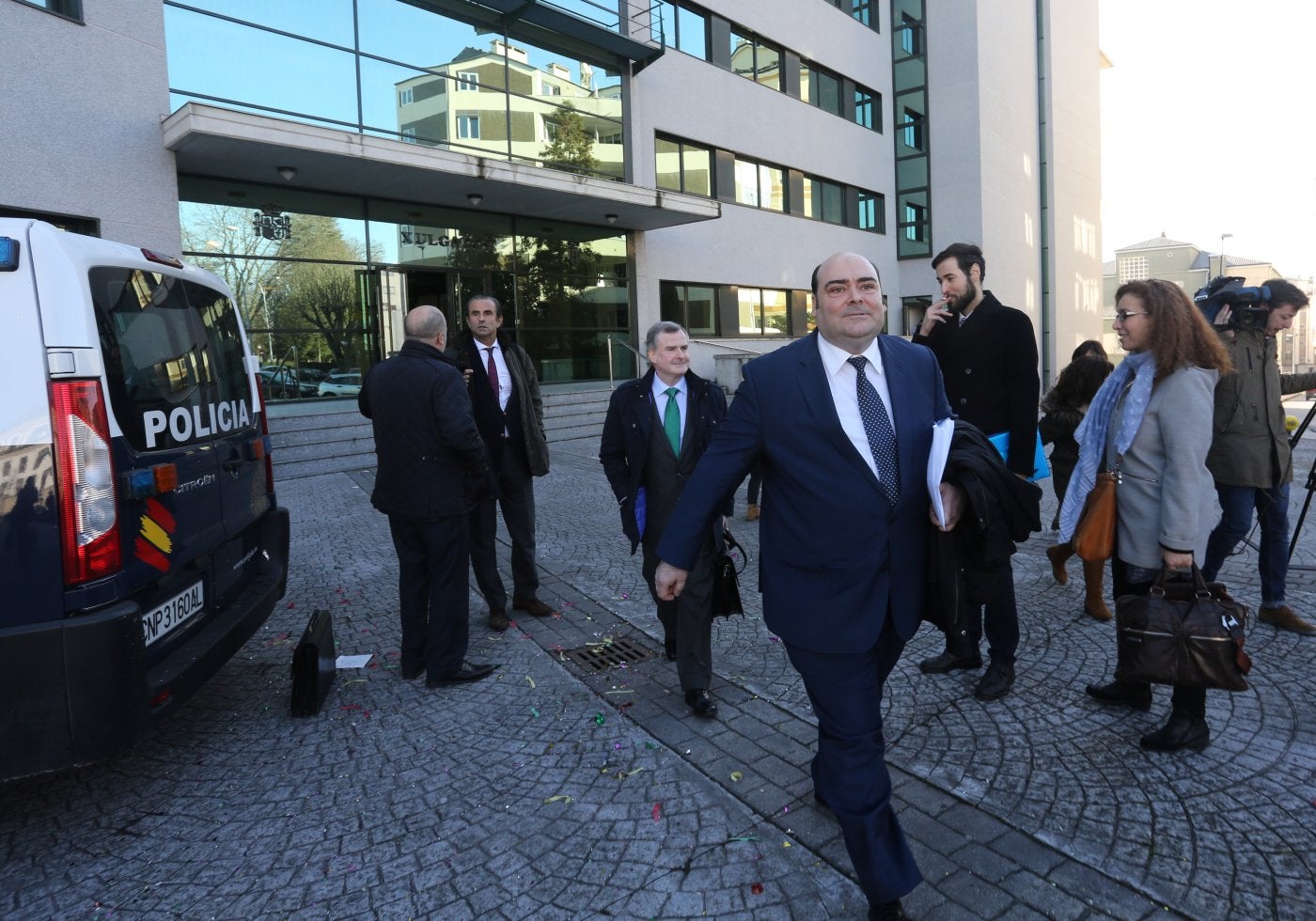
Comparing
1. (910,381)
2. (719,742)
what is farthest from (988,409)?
(719,742)

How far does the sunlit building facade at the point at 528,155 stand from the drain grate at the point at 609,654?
919cm

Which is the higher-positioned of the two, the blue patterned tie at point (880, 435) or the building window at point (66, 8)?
the building window at point (66, 8)

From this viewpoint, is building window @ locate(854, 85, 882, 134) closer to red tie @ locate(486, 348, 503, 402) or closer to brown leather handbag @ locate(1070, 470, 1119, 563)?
red tie @ locate(486, 348, 503, 402)

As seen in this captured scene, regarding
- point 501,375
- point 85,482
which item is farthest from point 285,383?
point 85,482

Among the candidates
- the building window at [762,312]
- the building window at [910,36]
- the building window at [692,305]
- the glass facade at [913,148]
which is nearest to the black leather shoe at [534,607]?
the building window at [692,305]

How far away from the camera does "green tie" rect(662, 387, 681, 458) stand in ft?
13.5

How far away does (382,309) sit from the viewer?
563 inches

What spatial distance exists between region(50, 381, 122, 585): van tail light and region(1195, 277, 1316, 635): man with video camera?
517 centimetres

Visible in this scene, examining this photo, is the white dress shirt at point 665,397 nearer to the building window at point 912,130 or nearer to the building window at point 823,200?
the building window at point 823,200

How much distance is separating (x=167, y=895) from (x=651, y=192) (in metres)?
14.6

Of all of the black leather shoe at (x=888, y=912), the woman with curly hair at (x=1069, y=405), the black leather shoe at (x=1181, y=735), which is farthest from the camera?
the woman with curly hair at (x=1069, y=405)

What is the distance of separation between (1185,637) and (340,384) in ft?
43.2

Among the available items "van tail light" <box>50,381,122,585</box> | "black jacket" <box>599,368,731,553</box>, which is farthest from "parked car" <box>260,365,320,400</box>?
"van tail light" <box>50,381,122,585</box>

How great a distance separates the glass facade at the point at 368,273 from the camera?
41.3 ft
